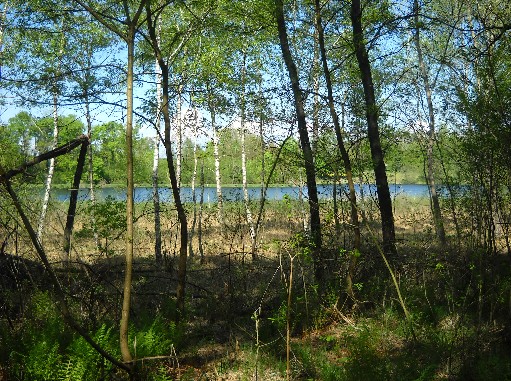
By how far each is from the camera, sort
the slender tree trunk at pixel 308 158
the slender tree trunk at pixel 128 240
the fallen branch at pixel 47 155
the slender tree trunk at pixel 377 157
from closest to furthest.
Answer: the slender tree trunk at pixel 128 240
the fallen branch at pixel 47 155
the slender tree trunk at pixel 308 158
the slender tree trunk at pixel 377 157

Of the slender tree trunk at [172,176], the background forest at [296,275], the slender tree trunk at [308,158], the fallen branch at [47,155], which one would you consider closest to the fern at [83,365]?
the background forest at [296,275]

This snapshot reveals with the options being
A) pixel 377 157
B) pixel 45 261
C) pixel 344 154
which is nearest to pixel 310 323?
pixel 344 154

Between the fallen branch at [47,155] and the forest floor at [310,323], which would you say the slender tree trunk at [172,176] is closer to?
the forest floor at [310,323]

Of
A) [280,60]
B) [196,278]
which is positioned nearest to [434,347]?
[196,278]

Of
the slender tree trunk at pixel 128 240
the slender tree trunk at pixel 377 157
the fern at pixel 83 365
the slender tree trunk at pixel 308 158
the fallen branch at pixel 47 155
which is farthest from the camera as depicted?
the slender tree trunk at pixel 377 157

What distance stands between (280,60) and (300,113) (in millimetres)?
8413

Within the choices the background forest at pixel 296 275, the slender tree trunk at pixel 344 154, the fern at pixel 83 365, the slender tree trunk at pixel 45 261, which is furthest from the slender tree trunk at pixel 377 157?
the slender tree trunk at pixel 45 261

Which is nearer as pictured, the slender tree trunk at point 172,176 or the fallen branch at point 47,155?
the fallen branch at point 47,155

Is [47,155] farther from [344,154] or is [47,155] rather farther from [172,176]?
[344,154]

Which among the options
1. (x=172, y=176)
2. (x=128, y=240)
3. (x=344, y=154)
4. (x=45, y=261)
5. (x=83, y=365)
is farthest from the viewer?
(x=344, y=154)

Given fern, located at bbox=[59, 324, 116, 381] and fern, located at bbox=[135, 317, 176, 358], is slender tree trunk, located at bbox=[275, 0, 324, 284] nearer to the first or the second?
fern, located at bbox=[135, 317, 176, 358]

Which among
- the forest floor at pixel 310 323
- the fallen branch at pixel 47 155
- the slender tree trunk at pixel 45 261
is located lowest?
the forest floor at pixel 310 323

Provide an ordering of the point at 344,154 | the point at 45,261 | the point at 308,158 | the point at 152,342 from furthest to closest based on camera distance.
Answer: the point at 308,158 < the point at 344,154 < the point at 152,342 < the point at 45,261

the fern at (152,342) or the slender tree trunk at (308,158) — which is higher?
the slender tree trunk at (308,158)
